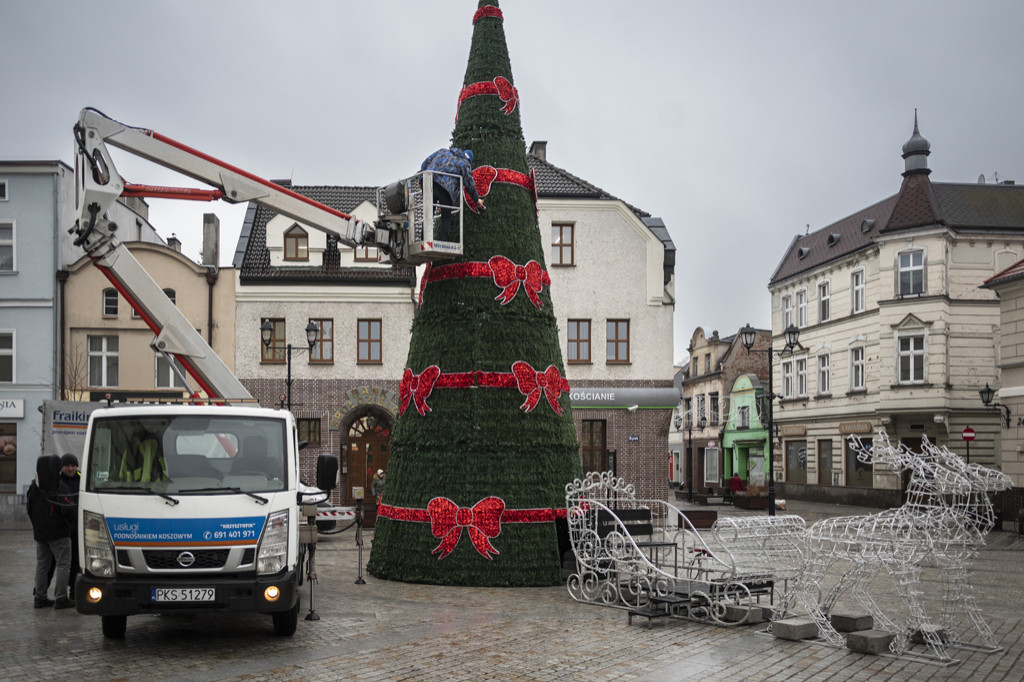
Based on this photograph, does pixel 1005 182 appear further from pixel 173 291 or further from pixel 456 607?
pixel 456 607

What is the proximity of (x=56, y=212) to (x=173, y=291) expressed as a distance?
4.43 m

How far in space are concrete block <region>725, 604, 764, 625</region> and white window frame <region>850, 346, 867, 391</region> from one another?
32039mm

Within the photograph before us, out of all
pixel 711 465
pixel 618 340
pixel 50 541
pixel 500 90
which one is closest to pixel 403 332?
pixel 618 340

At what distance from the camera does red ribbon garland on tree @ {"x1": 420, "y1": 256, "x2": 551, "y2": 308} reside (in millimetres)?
14375

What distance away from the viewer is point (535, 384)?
46.9ft

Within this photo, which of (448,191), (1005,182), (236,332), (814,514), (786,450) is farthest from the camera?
(786,450)

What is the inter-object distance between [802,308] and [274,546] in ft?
134

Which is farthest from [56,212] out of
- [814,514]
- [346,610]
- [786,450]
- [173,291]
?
[786,450]

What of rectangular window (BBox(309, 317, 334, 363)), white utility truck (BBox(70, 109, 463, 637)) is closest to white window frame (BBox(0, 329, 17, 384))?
rectangular window (BBox(309, 317, 334, 363))

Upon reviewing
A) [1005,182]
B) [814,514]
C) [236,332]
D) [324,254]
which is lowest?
[814,514]

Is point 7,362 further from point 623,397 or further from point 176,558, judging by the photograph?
point 176,558

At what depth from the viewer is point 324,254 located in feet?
103

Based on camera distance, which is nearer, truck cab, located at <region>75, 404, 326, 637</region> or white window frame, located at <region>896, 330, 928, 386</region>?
truck cab, located at <region>75, 404, 326, 637</region>

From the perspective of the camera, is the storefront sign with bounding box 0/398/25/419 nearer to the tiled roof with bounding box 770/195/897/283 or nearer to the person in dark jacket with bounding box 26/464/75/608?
the person in dark jacket with bounding box 26/464/75/608
